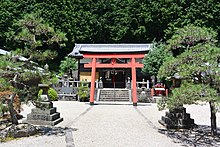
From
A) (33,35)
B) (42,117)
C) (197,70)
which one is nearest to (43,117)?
(42,117)

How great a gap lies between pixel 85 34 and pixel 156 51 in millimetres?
14780

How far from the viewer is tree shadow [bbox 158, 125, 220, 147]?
A: 6.57 meters

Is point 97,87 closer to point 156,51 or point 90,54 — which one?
point 90,54

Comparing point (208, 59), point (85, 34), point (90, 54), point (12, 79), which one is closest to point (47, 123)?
point (12, 79)

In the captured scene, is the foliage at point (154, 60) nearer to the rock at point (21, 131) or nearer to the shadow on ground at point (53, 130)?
the shadow on ground at point (53, 130)

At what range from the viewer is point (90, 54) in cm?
1853

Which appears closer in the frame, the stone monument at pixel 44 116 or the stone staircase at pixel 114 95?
the stone monument at pixel 44 116

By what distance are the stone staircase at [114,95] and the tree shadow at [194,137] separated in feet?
37.2

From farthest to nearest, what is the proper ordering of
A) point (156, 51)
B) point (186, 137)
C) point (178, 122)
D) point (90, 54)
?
point (156, 51) → point (90, 54) → point (178, 122) → point (186, 137)

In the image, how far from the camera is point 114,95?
20672 millimetres

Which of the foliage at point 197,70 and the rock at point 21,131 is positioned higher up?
the foliage at point 197,70

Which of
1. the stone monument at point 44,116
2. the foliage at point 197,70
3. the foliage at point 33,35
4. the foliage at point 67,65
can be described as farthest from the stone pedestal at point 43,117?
the foliage at point 67,65

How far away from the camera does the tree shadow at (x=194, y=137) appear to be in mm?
6566

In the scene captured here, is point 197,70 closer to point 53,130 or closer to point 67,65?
point 53,130
